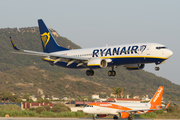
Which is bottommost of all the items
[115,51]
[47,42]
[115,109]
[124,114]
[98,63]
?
[124,114]

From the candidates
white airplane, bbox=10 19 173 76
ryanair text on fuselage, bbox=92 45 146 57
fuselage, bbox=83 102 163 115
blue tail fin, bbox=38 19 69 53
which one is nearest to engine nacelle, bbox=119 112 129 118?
fuselage, bbox=83 102 163 115

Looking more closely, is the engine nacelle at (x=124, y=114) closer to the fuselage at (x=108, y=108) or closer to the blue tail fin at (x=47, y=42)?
the fuselage at (x=108, y=108)

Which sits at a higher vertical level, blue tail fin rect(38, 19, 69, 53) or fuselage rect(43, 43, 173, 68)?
blue tail fin rect(38, 19, 69, 53)

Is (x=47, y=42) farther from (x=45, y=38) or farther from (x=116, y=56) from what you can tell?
(x=116, y=56)

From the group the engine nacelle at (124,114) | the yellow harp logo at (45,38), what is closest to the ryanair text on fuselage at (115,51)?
the engine nacelle at (124,114)

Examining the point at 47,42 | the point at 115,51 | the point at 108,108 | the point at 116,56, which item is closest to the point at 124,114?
the point at 108,108

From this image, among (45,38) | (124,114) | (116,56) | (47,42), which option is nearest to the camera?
(116,56)

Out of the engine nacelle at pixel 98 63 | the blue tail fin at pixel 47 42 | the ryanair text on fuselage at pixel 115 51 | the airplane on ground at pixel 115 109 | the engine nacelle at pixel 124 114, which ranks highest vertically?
the blue tail fin at pixel 47 42

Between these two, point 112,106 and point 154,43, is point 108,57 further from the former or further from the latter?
point 112,106

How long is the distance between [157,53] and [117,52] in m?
7.06

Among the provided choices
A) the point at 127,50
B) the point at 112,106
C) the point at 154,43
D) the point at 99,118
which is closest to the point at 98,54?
the point at 127,50

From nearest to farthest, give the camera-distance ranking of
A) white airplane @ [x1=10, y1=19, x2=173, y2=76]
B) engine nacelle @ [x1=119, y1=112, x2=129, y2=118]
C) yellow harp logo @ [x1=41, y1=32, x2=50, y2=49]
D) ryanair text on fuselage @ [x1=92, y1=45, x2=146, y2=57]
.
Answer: white airplane @ [x1=10, y1=19, x2=173, y2=76] → ryanair text on fuselage @ [x1=92, y1=45, x2=146, y2=57] → engine nacelle @ [x1=119, y1=112, x2=129, y2=118] → yellow harp logo @ [x1=41, y1=32, x2=50, y2=49]

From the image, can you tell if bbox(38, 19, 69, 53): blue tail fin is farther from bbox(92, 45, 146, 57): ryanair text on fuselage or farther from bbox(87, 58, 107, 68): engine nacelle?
bbox(87, 58, 107, 68): engine nacelle

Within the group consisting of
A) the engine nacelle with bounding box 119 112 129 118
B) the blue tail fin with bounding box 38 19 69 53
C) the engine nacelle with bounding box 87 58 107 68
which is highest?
the blue tail fin with bounding box 38 19 69 53
